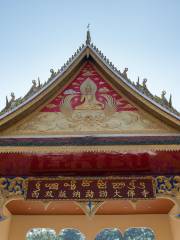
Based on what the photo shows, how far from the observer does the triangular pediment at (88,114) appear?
6.28 metres

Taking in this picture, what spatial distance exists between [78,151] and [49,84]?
2.50m

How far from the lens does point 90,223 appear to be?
7531 mm

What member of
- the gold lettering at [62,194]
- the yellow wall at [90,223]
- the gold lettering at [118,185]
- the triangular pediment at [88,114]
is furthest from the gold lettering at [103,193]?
the yellow wall at [90,223]

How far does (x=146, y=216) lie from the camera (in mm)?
7605

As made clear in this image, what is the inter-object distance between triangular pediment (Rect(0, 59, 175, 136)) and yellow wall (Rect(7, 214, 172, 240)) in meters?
2.97

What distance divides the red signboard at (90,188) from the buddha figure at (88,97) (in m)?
1.96

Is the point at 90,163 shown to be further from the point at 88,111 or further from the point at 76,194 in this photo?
the point at 88,111

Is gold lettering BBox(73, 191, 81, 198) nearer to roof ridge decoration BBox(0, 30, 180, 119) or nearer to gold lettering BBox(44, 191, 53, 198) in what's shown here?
gold lettering BBox(44, 191, 53, 198)

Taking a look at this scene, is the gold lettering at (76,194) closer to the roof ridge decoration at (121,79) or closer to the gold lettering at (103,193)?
the gold lettering at (103,193)

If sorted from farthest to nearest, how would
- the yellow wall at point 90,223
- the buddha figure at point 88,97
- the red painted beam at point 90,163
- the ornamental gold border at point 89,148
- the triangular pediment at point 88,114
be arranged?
1. the yellow wall at point 90,223
2. the buddha figure at point 88,97
3. the triangular pediment at point 88,114
4. the red painted beam at point 90,163
5. the ornamental gold border at point 89,148

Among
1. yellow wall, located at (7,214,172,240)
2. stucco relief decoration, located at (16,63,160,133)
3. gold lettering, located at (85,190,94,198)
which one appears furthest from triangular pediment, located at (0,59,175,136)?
yellow wall, located at (7,214,172,240)

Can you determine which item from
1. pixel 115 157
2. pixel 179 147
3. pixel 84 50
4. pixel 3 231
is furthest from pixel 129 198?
pixel 84 50

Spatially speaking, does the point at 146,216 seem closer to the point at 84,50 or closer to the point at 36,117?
the point at 36,117

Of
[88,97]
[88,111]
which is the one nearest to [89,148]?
[88,111]
